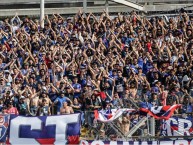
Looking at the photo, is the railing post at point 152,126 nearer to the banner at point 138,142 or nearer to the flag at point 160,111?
the flag at point 160,111

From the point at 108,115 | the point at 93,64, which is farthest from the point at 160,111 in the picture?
the point at 93,64

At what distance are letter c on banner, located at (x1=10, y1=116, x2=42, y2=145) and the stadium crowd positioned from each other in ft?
4.94

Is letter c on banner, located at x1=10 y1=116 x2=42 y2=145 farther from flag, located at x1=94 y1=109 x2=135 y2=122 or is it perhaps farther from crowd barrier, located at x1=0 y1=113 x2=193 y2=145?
flag, located at x1=94 y1=109 x2=135 y2=122

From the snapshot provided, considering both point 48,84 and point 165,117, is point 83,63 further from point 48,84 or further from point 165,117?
point 165,117

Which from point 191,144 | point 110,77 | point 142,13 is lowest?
point 191,144

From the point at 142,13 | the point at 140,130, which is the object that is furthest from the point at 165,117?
the point at 142,13

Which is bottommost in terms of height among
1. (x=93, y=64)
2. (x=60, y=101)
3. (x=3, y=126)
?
(x=3, y=126)

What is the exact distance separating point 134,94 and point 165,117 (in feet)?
10.3

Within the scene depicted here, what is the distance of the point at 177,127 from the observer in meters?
19.2

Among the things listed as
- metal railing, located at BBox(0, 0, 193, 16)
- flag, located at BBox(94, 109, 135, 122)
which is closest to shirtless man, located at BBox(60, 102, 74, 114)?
flag, located at BBox(94, 109, 135, 122)

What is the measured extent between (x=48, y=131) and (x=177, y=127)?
321 centimetres

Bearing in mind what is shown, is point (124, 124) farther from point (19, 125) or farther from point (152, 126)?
point (19, 125)

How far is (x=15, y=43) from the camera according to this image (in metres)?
28.0

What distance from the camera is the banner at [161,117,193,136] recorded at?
1898 cm
